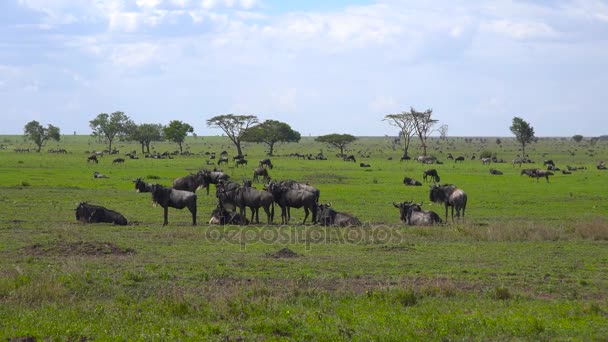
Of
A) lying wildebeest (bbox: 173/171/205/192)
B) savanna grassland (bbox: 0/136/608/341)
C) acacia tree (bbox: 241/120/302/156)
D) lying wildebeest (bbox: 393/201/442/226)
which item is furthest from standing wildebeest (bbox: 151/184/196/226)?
acacia tree (bbox: 241/120/302/156)

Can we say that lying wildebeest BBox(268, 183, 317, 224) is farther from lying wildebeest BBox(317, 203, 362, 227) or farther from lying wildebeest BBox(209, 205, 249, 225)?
lying wildebeest BBox(209, 205, 249, 225)

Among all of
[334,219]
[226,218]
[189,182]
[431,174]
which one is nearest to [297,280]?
[334,219]

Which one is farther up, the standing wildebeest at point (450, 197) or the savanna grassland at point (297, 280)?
the standing wildebeest at point (450, 197)

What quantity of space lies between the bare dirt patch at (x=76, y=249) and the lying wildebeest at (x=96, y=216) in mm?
5406

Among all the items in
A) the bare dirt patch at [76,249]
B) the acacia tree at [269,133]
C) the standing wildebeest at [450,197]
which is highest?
the acacia tree at [269,133]

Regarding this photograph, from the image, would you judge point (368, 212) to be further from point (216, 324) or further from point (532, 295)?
point (216, 324)

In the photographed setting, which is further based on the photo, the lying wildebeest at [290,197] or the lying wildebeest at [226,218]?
the lying wildebeest at [290,197]

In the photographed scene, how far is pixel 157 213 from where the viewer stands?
81.3 feet

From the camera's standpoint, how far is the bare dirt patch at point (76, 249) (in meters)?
15.0

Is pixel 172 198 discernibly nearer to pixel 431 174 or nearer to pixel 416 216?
pixel 416 216

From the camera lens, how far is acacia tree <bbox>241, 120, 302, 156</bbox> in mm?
93500

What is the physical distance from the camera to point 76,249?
1525 cm

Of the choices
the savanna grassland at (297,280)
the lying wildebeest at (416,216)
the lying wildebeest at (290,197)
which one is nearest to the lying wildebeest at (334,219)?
the savanna grassland at (297,280)

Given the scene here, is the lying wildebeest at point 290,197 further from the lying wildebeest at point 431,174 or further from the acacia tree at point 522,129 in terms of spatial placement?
the acacia tree at point 522,129
